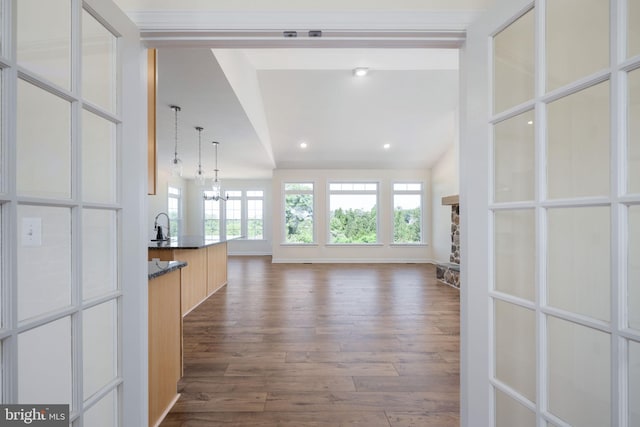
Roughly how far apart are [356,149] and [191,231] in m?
6.26

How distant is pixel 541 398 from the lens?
96 centimetres

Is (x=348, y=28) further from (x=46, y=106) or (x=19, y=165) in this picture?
→ (x=19, y=165)

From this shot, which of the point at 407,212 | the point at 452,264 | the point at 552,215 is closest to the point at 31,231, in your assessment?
the point at 552,215

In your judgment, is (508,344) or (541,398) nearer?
(541,398)

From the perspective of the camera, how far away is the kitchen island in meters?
3.73

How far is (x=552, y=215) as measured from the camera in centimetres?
95

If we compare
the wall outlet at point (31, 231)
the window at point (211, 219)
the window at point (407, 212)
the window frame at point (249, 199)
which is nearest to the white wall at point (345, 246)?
the window at point (407, 212)

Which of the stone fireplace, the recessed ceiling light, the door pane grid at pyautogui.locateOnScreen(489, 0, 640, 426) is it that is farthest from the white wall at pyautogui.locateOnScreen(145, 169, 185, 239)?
the door pane grid at pyautogui.locateOnScreen(489, 0, 640, 426)

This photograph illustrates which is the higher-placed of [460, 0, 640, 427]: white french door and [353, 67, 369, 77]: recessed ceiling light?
[353, 67, 369, 77]: recessed ceiling light

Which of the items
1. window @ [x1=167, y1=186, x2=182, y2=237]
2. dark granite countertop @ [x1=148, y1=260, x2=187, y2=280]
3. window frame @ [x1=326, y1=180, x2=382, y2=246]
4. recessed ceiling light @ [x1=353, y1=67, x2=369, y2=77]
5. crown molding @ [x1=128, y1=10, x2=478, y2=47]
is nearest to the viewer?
crown molding @ [x1=128, y1=10, x2=478, y2=47]

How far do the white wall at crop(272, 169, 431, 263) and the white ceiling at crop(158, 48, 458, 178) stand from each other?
385mm

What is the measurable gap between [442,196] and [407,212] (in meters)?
1.14

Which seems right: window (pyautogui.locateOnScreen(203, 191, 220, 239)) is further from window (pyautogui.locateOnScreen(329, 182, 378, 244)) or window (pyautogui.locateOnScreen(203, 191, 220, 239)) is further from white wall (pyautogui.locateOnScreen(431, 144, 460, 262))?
white wall (pyautogui.locateOnScreen(431, 144, 460, 262))

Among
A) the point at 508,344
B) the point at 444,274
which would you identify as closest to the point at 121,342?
the point at 508,344
